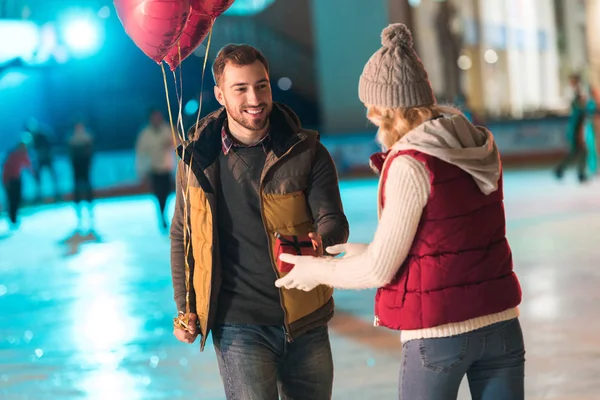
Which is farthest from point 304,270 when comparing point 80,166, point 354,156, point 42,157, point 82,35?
point 82,35

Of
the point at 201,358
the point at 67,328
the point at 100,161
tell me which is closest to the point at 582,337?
the point at 201,358

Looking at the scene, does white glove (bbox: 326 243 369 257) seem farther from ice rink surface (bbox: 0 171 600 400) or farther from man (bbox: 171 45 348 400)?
ice rink surface (bbox: 0 171 600 400)

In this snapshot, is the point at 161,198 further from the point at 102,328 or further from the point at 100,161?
the point at 100,161

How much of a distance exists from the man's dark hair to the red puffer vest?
693 millimetres

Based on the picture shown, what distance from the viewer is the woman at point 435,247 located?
2.05 metres

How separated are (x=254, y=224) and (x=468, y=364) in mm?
769

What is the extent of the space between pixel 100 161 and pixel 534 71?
36.1 feet

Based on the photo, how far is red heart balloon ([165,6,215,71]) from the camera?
2.96m

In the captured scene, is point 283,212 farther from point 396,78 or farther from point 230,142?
point 396,78

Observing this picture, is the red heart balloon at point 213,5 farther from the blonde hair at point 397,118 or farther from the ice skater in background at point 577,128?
the ice skater in background at point 577,128

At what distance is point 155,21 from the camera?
2.75 m

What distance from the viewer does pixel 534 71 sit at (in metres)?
23.4

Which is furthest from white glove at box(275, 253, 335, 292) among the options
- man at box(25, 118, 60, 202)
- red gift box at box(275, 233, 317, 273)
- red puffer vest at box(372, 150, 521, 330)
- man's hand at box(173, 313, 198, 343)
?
man at box(25, 118, 60, 202)

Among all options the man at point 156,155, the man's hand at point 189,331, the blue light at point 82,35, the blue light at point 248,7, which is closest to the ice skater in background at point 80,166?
the man at point 156,155
